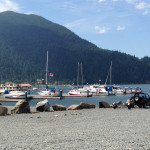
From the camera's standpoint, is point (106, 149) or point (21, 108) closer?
point (106, 149)

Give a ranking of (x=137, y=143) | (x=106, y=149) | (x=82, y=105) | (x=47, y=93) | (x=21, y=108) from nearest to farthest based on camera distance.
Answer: (x=106, y=149) → (x=137, y=143) → (x=21, y=108) → (x=82, y=105) → (x=47, y=93)

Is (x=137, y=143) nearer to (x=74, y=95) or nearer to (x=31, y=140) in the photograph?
(x=31, y=140)

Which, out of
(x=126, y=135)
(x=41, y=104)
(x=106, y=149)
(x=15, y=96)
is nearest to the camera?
(x=106, y=149)

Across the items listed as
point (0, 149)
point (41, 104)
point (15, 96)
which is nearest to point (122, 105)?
point (41, 104)

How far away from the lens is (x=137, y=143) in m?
10.8

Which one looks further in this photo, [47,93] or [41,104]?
[47,93]

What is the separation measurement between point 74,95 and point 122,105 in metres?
54.8

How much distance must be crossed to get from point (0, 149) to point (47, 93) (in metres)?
72.8

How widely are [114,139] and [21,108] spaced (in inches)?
574

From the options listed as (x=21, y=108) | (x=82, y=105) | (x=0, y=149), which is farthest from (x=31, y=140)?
(x=82, y=105)

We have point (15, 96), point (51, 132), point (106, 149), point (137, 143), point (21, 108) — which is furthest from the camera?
point (15, 96)

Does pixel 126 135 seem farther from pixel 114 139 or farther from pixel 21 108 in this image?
pixel 21 108

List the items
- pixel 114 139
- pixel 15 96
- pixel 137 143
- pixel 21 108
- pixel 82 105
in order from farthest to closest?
pixel 15 96, pixel 82 105, pixel 21 108, pixel 114 139, pixel 137 143

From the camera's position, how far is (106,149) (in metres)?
9.74
